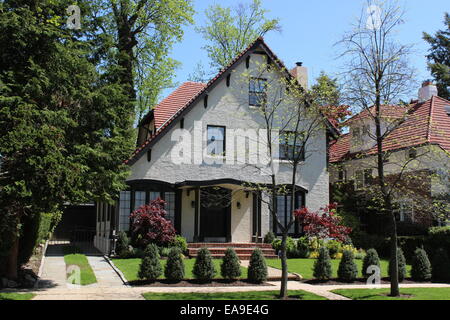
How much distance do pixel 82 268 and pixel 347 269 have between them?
9353 mm

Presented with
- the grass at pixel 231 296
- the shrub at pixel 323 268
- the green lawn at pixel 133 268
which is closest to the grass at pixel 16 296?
the grass at pixel 231 296

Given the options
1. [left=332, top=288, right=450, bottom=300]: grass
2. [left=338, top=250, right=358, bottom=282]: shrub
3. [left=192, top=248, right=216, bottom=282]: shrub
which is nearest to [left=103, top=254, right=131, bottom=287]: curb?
[left=192, top=248, right=216, bottom=282]: shrub

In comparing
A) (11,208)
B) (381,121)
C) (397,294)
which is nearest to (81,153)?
(11,208)

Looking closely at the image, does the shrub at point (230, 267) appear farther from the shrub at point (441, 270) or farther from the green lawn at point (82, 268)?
the shrub at point (441, 270)

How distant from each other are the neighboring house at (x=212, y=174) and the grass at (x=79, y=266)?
1401 millimetres

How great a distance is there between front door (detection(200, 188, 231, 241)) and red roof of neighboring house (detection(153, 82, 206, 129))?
4.64m

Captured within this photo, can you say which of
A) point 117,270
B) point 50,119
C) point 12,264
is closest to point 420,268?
point 117,270

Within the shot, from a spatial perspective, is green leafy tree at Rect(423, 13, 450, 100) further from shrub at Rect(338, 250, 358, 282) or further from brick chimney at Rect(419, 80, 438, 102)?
shrub at Rect(338, 250, 358, 282)

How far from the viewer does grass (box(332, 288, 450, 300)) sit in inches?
511

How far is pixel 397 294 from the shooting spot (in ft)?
43.7

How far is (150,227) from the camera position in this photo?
A: 67.3 ft

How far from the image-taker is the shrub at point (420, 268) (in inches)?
661

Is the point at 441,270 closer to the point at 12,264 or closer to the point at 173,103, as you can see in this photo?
the point at 12,264
